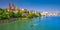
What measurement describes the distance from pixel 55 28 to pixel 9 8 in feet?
4.64

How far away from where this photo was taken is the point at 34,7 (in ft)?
14.7

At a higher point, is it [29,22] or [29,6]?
[29,6]

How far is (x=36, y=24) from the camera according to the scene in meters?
4.38

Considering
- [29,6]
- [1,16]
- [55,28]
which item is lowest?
[55,28]

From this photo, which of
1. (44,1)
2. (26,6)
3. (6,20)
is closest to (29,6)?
(26,6)

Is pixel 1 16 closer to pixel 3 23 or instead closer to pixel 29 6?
pixel 3 23

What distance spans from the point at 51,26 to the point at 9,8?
129 centimetres

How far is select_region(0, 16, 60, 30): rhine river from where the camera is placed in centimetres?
430

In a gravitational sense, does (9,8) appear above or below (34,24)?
above

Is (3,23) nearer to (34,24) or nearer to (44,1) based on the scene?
(34,24)

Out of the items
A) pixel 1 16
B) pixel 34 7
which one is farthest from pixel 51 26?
pixel 1 16

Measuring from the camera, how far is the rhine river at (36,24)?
4.30 metres

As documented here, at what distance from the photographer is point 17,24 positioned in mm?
4391

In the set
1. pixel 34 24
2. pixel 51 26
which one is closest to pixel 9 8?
pixel 34 24
